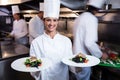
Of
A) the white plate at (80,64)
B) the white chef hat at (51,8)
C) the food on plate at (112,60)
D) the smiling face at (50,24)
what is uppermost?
the white chef hat at (51,8)

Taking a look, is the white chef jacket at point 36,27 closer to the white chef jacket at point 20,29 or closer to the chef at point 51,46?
the white chef jacket at point 20,29

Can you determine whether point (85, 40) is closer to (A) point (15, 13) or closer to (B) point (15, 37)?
(B) point (15, 37)

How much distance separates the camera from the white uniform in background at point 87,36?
1958mm

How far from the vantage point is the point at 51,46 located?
1533 millimetres

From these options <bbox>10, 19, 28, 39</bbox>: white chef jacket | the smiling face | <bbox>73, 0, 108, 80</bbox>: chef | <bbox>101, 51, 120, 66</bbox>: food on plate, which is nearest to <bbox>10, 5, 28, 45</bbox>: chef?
<bbox>10, 19, 28, 39</bbox>: white chef jacket

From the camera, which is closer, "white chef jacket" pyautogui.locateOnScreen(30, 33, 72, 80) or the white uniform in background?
"white chef jacket" pyautogui.locateOnScreen(30, 33, 72, 80)

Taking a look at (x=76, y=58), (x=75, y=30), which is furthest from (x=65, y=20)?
(x=76, y=58)

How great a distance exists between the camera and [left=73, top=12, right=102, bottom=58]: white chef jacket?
1.96 m

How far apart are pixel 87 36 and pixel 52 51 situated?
58 cm

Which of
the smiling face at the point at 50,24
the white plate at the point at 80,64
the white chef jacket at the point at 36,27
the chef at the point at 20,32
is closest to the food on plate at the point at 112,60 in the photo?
the white plate at the point at 80,64

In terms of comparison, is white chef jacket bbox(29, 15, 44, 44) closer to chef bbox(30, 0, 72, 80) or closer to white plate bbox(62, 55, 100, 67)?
chef bbox(30, 0, 72, 80)

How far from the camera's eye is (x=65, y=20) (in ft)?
11.7

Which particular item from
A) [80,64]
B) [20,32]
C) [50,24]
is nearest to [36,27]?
[20,32]

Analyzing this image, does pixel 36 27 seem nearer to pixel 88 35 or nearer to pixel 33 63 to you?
pixel 88 35
